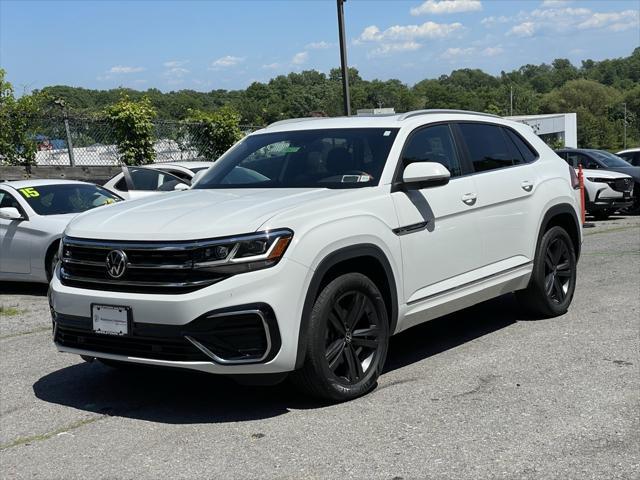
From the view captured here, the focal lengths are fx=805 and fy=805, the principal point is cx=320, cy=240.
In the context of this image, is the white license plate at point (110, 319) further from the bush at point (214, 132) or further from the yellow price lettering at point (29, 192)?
the bush at point (214, 132)

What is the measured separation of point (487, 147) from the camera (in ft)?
21.1

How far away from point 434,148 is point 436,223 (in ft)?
2.20

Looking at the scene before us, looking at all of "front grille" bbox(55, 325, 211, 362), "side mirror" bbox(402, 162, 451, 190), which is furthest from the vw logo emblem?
"side mirror" bbox(402, 162, 451, 190)

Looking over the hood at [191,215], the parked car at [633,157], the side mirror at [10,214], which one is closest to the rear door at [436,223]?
the hood at [191,215]

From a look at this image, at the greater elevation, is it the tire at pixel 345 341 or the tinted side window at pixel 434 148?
the tinted side window at pixel 434 148

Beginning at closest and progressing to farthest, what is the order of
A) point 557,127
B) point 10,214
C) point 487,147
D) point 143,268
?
1. point 143,268
2. point 487,147
3. point 10,214
4. point 557,127

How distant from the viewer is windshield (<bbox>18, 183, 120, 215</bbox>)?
9.90 metres

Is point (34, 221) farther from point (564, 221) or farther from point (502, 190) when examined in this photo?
point (564, 221)

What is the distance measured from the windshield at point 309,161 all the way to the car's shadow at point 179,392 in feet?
4.51

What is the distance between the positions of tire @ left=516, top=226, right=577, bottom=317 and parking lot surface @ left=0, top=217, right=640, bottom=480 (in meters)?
0.23

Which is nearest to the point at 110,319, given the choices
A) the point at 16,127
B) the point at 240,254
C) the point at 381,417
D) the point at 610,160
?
the point at 240,254

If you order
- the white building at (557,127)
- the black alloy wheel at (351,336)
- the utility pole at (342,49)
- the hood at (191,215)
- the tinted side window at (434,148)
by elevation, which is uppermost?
the utility pole at (342,49)

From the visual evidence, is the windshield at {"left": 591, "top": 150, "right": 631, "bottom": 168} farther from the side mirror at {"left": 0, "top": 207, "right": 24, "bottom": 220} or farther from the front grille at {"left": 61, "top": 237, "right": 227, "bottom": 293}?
the front grille at {"left": 61, "top": 237, "right": 227, "bottom": 293}

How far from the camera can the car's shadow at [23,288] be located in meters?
10.0
